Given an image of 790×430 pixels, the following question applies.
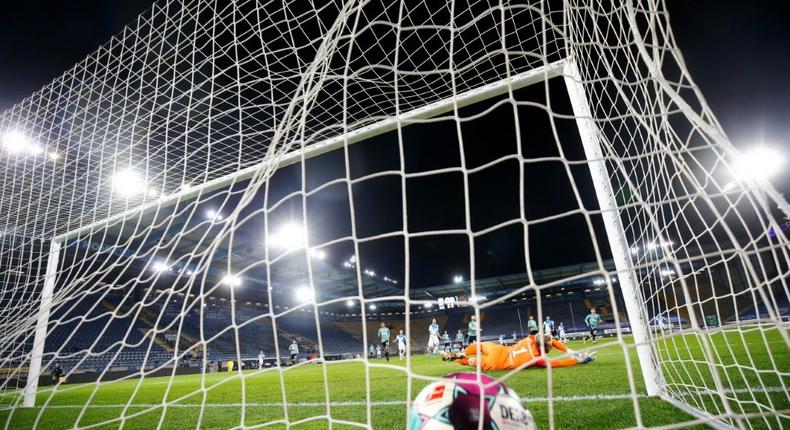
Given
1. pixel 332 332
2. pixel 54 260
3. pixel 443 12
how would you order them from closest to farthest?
pixel 443 12 < pixel 54 260 < pixel 332 332

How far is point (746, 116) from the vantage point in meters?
12.6

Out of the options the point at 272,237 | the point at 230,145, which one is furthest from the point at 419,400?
the point at 272,237

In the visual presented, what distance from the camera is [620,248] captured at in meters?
2.56

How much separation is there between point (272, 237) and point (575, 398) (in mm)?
19408

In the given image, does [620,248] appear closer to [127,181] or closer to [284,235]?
[127,181]

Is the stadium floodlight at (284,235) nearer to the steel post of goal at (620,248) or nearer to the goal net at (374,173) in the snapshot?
the goal net at (374,173)

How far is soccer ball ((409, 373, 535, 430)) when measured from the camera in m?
1.34

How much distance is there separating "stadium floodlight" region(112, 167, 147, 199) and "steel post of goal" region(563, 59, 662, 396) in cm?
486

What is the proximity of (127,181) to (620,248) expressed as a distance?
5.35 meters

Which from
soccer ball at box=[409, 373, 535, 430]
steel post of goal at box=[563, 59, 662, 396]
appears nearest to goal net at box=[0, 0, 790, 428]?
steel post of goal at box=[563, 59, 662, 396]

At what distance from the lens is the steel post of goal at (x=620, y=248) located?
2469 millimetres

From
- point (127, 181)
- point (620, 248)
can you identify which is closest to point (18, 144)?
point (127, 181)

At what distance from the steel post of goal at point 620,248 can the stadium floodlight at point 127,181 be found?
486 cm

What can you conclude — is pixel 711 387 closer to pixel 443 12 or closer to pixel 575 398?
pixel 575 398
